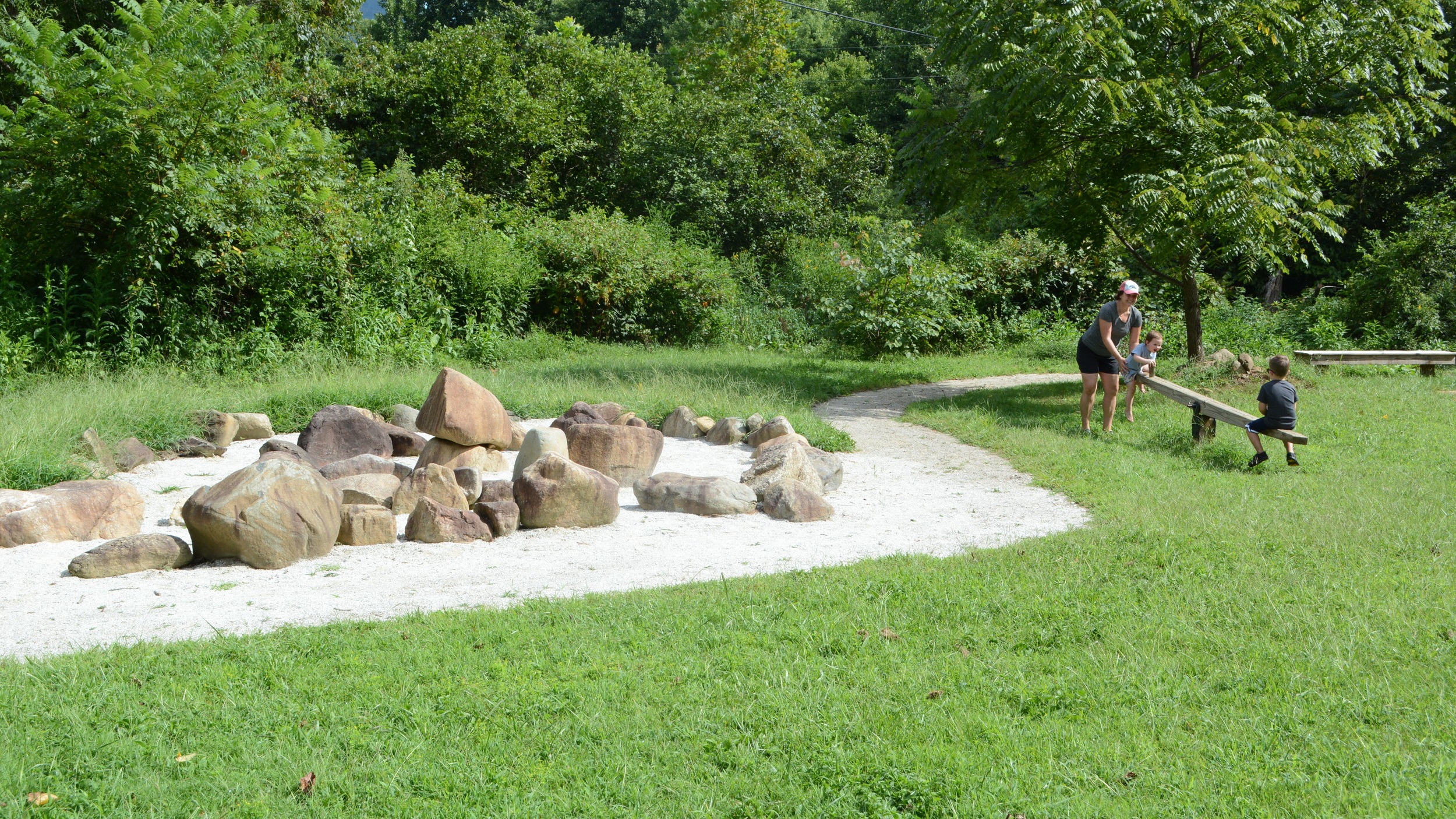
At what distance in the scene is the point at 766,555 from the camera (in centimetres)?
671

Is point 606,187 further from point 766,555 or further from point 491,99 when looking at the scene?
point 766,555

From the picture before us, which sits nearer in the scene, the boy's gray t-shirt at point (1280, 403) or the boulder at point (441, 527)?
the boulder at point (441, 527)

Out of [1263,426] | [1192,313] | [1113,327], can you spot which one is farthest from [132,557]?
[1192,313]

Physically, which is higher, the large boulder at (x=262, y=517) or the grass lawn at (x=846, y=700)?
the large boulder at (x=262, y=517)

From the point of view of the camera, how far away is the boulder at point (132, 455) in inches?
346

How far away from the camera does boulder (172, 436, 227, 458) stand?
9.48m

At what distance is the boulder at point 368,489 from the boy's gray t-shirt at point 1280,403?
7320mm

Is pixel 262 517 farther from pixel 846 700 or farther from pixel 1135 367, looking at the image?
pixel 1135 367

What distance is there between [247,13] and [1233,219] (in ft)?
42.3

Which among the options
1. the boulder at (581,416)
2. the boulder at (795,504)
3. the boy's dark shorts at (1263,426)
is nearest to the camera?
the boulder at (795,504)

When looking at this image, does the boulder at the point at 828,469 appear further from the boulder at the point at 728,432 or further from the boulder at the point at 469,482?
the boulder at the point at 469,482

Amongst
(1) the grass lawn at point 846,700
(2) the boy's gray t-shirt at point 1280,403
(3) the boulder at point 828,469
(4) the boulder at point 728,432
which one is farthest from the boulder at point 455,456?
(2) the boy's gray t-shirt at point 1280,403

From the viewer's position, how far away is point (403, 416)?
1086cm

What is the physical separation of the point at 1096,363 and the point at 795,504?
15.1 ft
